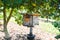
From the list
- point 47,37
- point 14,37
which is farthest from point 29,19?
point 47,37

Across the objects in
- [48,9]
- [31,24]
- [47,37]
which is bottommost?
[47,37]

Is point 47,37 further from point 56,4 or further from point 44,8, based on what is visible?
point 56,4

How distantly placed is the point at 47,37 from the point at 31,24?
6.16 ft

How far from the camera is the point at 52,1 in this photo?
3.69 m

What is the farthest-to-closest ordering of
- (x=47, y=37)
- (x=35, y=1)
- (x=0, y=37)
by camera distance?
(x=47, y=37), (x=0, y=37), (x=35, y=1)

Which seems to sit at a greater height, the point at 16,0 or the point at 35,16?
the point at 16,0

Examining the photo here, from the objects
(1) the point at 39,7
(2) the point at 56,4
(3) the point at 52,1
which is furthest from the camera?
(1) the point at 39,7

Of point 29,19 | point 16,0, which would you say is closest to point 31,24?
point 29,19

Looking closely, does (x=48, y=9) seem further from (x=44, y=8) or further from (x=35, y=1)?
(x=35, y=1)

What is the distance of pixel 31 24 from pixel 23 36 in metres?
1.30

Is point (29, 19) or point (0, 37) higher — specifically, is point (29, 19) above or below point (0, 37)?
above

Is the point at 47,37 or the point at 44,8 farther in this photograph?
the point at 47,37

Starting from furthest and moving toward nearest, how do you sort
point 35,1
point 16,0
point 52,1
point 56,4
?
1. point 35,1
2. point 52,1
3. point 56,4
4. point 16,0

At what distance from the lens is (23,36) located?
755cm
